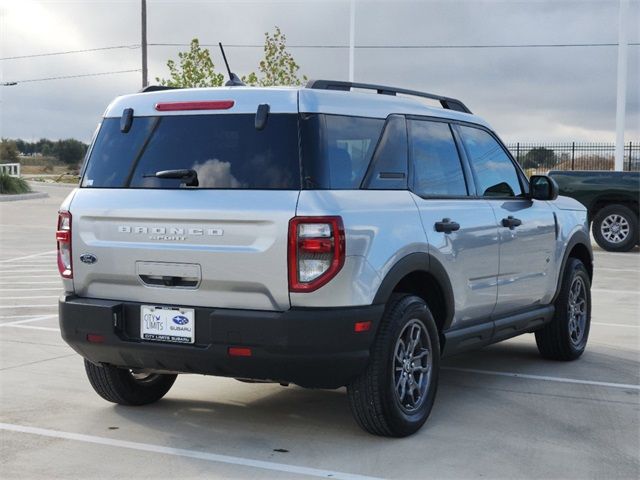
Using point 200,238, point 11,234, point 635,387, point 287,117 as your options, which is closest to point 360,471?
point 200,238

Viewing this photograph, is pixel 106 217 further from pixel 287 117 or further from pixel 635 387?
pixel 635 387

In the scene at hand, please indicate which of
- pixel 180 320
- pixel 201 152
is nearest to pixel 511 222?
pixel 201 152

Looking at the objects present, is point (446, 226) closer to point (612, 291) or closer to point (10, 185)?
point (612, 291)

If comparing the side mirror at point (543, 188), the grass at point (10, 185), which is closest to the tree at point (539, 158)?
the grass at point (10, 185)

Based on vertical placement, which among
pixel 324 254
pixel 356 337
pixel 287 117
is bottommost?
pixel 356 337

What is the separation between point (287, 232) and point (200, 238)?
53 centimetres

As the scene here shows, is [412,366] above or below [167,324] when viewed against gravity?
below

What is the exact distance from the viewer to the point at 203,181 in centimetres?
543

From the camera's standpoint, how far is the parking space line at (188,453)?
497cm

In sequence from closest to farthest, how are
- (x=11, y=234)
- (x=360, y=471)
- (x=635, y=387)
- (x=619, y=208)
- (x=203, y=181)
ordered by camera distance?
(x=360, y=471) → (x=203, y=181) → (x=635, y=387) → (x=619, y=208) → (x=11, y=234)

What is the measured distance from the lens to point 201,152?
Result: 18.0ft

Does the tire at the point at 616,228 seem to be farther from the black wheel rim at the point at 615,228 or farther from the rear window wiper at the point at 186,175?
the rear window wiper at the point at 186,175

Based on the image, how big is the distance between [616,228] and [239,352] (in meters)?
15.2

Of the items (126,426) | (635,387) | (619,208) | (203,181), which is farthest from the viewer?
(619,208)
